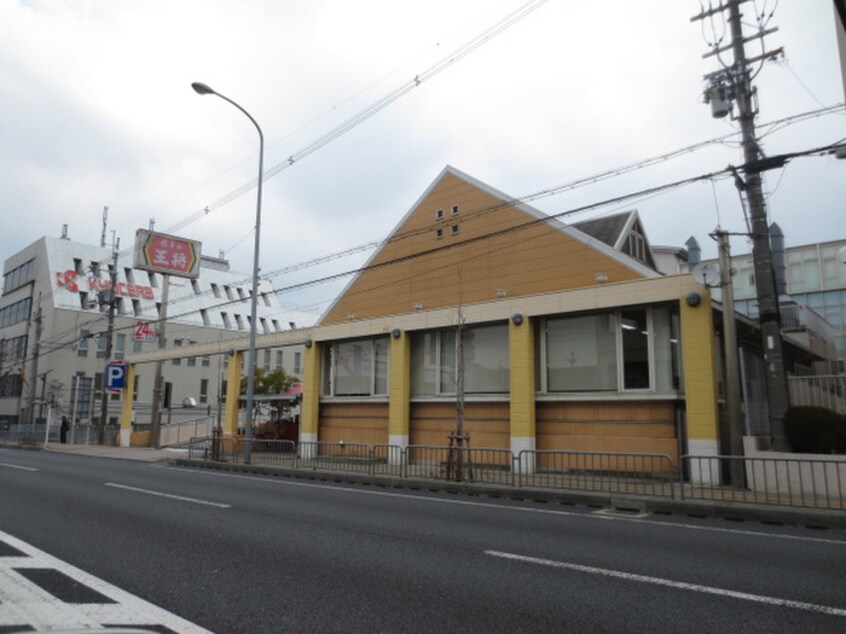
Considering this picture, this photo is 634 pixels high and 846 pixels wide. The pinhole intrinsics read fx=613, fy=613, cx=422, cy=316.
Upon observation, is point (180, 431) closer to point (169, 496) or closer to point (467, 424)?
point (467, 424)

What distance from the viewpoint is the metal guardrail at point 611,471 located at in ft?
39.2

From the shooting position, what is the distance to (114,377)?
32.4 meters

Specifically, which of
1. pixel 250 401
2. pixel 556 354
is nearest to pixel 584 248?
pixel 556 354

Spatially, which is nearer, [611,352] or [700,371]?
[700,371]

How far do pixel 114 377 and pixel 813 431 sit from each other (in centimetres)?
3127

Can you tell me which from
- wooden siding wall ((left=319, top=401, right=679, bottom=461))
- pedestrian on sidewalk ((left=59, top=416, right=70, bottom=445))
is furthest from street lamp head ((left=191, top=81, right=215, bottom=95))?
Answer: pedestrian on sidewalk ((left=59, top=416, right=70, bottom=445))

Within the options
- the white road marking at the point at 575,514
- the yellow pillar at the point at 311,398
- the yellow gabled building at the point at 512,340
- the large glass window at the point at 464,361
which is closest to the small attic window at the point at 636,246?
the yellow gabled building at the point at 512,340

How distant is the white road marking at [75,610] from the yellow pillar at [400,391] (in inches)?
611

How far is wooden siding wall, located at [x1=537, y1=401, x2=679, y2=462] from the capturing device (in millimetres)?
16016

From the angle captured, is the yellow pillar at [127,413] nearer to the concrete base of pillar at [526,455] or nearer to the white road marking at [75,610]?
the concrete base of pillar at [526,455]

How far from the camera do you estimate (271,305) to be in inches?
2753

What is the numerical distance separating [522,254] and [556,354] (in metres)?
4.27

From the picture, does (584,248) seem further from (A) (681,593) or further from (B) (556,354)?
(A) (681,593)

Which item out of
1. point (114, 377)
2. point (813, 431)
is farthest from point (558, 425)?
point (114, 377)
